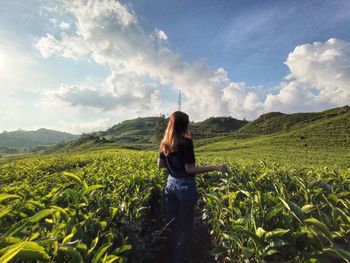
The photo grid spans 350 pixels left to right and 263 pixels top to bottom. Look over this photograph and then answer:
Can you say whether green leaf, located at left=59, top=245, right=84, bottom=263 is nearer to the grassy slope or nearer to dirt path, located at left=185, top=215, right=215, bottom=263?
dirt path, located at left=185, top=215, right=215, bottom=263

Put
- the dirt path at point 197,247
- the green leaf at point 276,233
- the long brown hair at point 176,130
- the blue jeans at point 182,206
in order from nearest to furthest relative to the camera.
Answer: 1. the green leaf at point 276,233
2. the blue jeans at point 182,206
3. the long brown hair at point 176,130
4. the dirt path at point 197,247

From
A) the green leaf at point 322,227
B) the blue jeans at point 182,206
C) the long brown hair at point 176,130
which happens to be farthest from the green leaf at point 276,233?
the long brown hair at point 176,130

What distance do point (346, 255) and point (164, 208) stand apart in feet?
13.8

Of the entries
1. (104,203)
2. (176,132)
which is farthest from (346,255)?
(176,132)

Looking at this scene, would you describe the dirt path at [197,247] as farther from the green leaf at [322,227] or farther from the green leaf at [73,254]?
the green leaf at [73,254]

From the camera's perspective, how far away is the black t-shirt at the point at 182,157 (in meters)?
5.12

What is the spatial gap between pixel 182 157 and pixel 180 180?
445 mm

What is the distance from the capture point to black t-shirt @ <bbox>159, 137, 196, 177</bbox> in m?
5.12

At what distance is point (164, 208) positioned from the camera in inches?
240

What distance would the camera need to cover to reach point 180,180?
17.1 feet

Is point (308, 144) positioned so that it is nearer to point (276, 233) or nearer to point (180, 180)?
point (180, 180)

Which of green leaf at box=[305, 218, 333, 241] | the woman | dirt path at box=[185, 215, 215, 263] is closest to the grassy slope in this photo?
dirt path at box=[185, 215, 215, 263]

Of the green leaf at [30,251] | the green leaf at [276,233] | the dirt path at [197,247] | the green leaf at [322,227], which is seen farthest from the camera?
the dirt path at [197,247]

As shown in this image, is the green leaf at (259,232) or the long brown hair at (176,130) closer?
the green leaf at (259,232)
